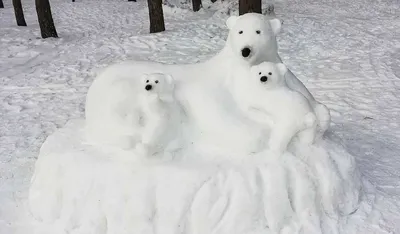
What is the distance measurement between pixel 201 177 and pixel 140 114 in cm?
68

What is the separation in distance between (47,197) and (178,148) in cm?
115

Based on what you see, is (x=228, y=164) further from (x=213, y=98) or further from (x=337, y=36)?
(x=337, y=36)

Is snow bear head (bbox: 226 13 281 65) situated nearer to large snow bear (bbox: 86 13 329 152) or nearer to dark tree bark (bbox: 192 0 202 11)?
large snow bear (bbox: 86 13 329 152)

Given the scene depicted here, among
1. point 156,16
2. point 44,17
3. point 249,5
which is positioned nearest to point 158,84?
point 249,5

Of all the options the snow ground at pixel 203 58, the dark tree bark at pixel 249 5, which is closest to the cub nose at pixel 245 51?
the snow ground at pixel 203 58

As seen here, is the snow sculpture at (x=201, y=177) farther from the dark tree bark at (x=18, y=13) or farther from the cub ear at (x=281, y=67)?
the dark tree bark at (x=18, y=13)

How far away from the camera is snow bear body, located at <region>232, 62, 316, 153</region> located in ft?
11.5

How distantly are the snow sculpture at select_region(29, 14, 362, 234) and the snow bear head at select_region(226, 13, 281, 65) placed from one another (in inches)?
0.6

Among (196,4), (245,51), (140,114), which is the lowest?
(196,4)

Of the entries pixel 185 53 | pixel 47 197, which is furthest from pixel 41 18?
pixel 47 197

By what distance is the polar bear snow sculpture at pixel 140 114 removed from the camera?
11.4ft

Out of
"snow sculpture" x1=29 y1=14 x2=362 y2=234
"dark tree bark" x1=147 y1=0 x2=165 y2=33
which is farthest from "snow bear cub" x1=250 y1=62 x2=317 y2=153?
"dark tree bark" x1=147 y1=0 x2=165 y2=33

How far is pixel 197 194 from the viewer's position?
11.0 ft

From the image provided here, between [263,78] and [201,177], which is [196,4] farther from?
[201,177]
